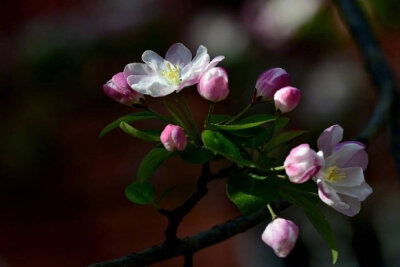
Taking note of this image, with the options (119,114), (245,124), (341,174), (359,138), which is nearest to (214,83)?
(245,124)

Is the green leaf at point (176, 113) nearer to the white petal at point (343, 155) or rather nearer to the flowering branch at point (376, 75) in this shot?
the white petal at point (343, 155)

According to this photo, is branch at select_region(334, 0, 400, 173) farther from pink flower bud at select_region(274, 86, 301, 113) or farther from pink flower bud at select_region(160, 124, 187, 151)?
pink flower bud at select_region(160, 124, 187, 151)

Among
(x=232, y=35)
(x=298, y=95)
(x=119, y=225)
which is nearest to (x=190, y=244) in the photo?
(x=298, y=95)

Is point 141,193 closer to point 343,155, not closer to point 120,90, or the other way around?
point 120,90

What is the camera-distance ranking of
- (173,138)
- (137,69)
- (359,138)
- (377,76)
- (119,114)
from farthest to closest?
(119,114) → (377,76) → (359,138) → (137,69) → (173,138)

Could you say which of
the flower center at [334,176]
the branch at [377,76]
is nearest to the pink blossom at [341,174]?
the flower center at [334,176]

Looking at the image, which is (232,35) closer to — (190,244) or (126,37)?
(126,37)
